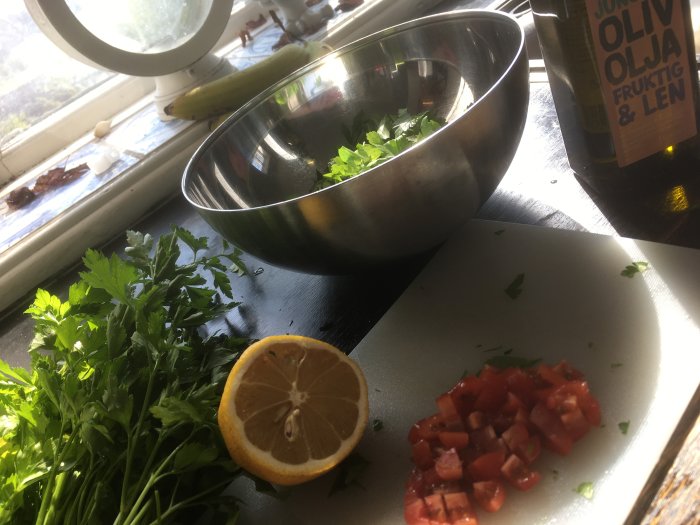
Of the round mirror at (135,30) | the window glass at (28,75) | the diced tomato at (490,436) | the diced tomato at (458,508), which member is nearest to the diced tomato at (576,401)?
the diced tomato at (490,436)

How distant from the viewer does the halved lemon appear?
0.63 meters

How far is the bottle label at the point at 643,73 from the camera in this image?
2.25 ft

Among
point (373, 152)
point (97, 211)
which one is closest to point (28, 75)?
point (97, 211)

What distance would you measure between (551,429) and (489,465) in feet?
0.20

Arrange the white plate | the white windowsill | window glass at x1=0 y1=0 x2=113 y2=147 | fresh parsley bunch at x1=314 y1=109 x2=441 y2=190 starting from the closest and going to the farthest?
the white plate → fresh parsley bunch at x1=314 y1=109 x2=441 y2=190 → the white windowsill → window glass at x1=0 y1=0 x2=113 y2=147

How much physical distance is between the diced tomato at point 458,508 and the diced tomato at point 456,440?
5 centimetres

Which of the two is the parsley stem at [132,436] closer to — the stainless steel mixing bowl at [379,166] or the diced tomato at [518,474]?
the stainless steel mixing bowl at [379,166]

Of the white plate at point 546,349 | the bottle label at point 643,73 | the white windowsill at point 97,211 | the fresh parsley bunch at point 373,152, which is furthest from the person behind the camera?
the white windowsill at point 97,211

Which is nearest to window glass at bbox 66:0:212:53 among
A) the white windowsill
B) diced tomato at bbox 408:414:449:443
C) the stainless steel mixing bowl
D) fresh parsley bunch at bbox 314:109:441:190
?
the white windowsill

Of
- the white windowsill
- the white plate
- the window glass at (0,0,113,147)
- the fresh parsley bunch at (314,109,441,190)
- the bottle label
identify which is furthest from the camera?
the window glass at (0,0,113,147)

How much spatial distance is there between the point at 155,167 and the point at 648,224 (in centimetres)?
106

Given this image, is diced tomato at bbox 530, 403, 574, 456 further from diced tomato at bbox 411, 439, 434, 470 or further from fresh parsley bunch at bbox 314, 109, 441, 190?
fresh parsley bunch at bbox 314, 109, 441, 190

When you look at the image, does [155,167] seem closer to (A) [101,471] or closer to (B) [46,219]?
(B) [46,219]

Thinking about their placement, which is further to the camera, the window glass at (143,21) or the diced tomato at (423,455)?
the window glass at (143,21)
